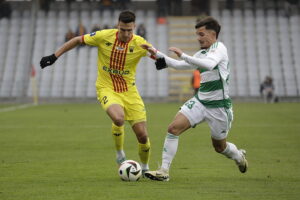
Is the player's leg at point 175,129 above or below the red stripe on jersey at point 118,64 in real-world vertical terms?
below

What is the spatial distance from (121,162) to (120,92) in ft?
3.59

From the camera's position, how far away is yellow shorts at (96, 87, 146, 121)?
10055 mm

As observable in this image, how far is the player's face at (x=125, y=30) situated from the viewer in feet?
32.5

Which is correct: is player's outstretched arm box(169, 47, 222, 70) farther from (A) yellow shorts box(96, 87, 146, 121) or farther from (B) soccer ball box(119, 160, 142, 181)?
(B) soccer ball box(119, 160, 142, 181)

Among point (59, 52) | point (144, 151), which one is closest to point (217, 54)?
point (144, 151)

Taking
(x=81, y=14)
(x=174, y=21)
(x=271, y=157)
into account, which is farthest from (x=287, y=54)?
(x=271, y=157)

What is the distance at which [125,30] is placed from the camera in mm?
9961

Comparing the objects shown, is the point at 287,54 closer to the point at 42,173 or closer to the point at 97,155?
the point at 97,155

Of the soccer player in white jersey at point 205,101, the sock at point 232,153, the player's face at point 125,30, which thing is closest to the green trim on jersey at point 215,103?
the soccer player in white jersey at point 205,101

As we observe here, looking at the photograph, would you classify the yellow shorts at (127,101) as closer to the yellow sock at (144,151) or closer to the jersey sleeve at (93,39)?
the yellow sock at (144,151)

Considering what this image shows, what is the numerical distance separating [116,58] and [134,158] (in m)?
2.88

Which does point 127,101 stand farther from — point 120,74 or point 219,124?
point 219,124

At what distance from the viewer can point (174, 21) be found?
43.6m

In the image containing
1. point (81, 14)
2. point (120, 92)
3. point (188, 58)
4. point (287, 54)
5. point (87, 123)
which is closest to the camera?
point (188, 58)
